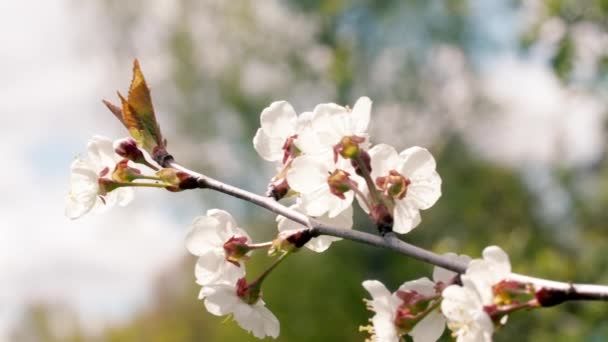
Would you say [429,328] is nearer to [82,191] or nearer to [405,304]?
[405,304]

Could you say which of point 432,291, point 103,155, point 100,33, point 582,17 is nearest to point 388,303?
point 432,291

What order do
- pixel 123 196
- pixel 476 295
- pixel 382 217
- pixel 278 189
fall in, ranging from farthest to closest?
pixel 123 196
pixel 278 189
pixel 382 217
pixel 476 295

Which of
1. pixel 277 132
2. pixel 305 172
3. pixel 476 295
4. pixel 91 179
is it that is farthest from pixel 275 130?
pixel 476 295

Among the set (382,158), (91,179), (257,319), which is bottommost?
(257,319)

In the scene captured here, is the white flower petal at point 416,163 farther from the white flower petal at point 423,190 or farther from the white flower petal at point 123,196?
the white flower petal at point 123,196

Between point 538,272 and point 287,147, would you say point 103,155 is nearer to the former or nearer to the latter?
point 287,147
